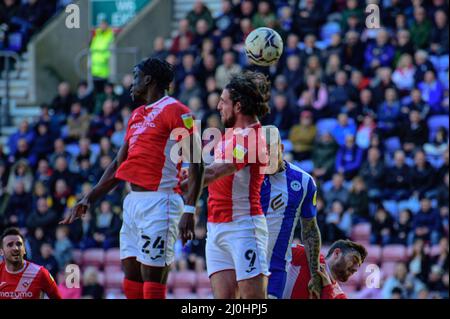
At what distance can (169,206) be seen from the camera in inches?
384

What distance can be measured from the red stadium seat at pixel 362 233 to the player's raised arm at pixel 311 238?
267 inches

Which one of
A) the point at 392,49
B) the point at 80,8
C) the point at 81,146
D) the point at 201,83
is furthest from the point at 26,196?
the point at 392,49

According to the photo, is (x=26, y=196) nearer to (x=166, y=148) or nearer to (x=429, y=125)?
(x=429, y=125)

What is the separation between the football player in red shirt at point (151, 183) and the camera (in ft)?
31.6

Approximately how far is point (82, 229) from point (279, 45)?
7.92 metres

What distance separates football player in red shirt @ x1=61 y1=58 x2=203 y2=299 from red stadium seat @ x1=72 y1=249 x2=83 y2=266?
7962mm

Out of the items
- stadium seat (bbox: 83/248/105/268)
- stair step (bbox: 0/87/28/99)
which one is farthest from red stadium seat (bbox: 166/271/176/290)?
stair step (bbox: 0/87/28/99)

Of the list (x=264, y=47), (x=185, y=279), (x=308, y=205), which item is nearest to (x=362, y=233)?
(x=185, y=279)

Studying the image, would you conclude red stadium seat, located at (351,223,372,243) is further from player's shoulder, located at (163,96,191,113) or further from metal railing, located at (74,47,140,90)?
player's shoulder, located at (163,96,191,113)

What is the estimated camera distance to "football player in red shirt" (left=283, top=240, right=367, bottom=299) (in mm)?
9781

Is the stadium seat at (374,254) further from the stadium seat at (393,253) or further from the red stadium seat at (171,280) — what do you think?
the red stadium seat at (171,280)

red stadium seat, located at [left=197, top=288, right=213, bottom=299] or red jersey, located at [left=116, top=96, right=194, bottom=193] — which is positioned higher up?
red jersey, located at [left=116, top=96, right=194, bottom=193]

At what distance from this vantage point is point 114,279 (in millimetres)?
17359

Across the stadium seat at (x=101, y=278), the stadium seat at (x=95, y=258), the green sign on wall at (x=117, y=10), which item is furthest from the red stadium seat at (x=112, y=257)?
the green sign on wall at (x=117, y=10)
